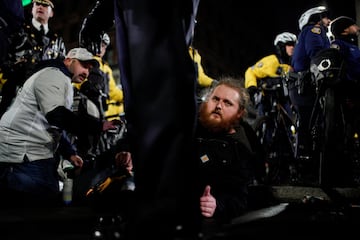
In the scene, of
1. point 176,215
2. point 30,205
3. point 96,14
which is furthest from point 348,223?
point 30,205

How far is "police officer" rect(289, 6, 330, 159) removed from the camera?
4.74m

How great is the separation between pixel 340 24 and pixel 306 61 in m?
0.63

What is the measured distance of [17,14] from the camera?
227 centimetres

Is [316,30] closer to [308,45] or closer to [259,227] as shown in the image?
[308,45]

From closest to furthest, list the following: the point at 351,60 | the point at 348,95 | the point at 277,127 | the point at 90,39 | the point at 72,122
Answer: the point at 90,39, the point at 72,122, the point at 348,95, the point at 351,60, the point at 277,127

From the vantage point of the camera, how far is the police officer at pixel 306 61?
4738 mm

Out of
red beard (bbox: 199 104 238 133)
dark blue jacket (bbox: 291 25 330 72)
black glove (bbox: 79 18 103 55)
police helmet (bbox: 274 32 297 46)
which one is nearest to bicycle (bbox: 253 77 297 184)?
dark blue jacket (bbox: 291 25 330 72)

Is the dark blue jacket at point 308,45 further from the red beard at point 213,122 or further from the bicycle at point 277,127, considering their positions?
the red beard at point 213,122

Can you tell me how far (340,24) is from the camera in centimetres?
475

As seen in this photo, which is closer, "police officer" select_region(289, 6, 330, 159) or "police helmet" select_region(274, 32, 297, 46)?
"police officer" select_region(289, 6, 330, 159)

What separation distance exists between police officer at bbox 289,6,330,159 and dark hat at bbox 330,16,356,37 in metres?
0.16

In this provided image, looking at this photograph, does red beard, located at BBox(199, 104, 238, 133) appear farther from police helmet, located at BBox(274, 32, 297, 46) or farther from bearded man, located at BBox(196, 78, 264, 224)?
police helmet, located at BBox(274, 32, 297, 46)

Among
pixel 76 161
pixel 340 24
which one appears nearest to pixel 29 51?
pixel 76 161

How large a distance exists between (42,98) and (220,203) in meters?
1.86
